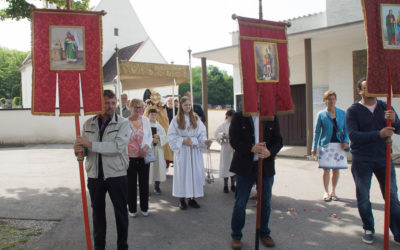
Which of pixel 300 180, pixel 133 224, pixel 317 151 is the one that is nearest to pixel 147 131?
pixel 133 224

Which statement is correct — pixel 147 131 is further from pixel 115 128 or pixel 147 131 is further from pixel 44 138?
pixel 44 138

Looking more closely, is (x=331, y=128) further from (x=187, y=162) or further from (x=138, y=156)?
(x=138, y=156)

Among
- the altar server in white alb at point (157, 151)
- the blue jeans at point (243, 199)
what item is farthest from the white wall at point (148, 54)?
the blue jeans at point (243, 199)

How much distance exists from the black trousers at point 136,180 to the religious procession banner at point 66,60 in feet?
5.90

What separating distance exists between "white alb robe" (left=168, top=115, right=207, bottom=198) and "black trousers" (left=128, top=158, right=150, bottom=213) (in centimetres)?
62

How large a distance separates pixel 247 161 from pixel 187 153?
6.81 feet

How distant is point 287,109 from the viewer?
3850 millimetres

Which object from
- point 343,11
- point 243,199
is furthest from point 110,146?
point 343,11

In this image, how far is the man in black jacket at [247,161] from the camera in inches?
154

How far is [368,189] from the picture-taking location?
3.96 meters

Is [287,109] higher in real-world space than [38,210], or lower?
higher

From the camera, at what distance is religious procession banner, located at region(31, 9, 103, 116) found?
3.49m

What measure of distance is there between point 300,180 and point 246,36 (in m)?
5.03

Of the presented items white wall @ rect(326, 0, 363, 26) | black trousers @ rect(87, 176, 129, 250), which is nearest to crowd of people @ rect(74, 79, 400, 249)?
black trousers @ rect(87, 176, 129, 250)
